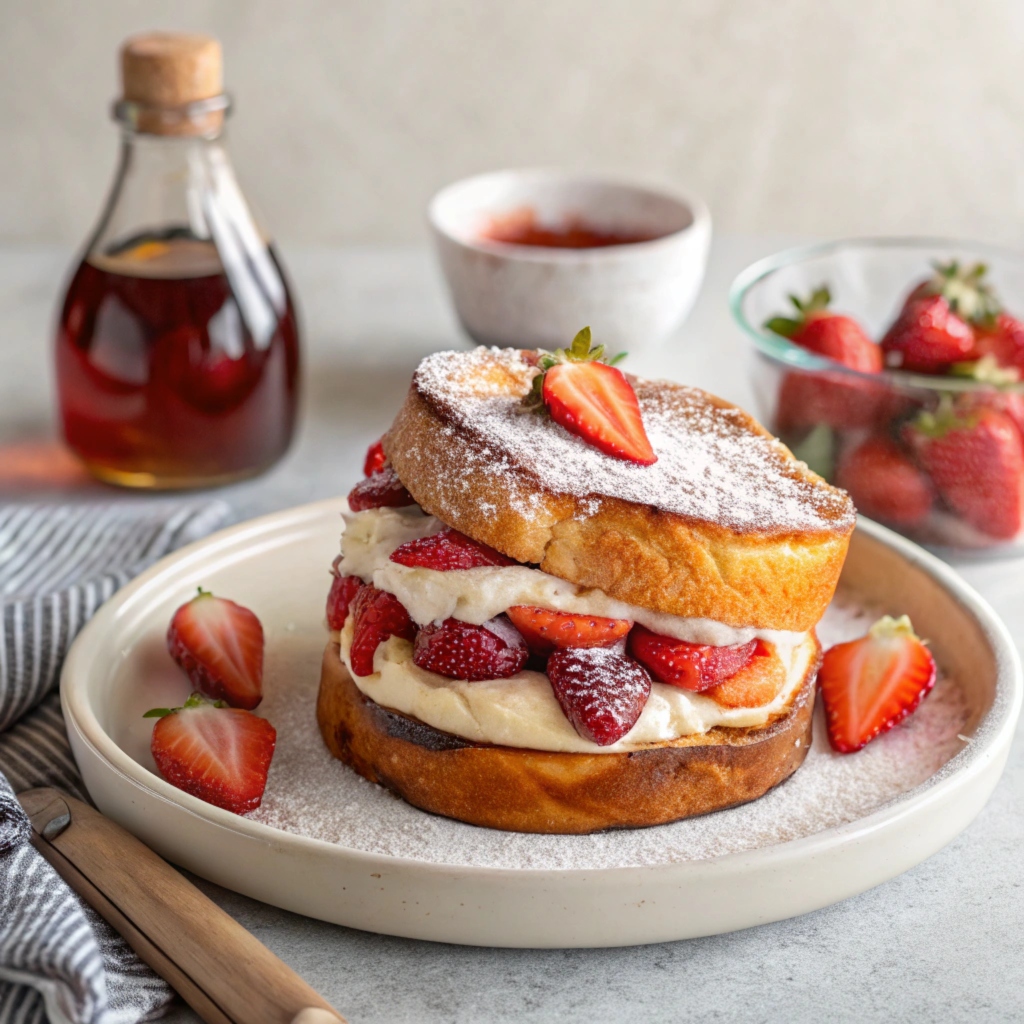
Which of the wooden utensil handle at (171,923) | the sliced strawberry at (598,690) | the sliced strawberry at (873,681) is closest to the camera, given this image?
the wooden utensil handle at (171,923)

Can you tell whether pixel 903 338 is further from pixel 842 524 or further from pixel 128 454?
pixel 128 454

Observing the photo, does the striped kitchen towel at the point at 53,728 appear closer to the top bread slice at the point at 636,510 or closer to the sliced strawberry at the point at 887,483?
the top bread slice at the point at 636,510

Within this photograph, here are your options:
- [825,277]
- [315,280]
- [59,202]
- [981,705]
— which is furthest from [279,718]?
[59,202]

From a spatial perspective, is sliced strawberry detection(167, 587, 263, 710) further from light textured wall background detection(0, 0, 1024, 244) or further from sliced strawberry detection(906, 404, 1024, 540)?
light textured wall background detection(0, 0, 1024, 244)

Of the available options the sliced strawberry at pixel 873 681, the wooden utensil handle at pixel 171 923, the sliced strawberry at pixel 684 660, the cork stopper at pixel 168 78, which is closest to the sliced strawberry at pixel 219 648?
the wooden utensil handle at pixel 171 923

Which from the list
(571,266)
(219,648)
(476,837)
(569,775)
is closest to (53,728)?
(219,648)

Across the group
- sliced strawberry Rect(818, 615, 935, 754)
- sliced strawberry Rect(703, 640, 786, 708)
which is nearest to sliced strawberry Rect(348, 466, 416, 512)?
sliced strawberry Rect(703, 640, 786, 708)
